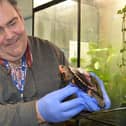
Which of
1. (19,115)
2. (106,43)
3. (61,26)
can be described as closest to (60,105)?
(19,115)

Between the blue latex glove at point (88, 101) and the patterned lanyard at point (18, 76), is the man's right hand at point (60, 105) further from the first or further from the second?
the patterned lanyard at point (18, 76)

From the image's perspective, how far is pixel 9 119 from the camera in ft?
2.82

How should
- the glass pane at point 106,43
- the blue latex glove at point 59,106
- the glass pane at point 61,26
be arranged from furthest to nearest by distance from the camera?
the glass pane at point 61,26, the glass pane at point 106,43, the blue latex glove at point 59,106

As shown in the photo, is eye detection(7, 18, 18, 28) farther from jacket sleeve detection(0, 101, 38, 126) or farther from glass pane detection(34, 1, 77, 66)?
glass pane detection(34, 1, 77, 66)

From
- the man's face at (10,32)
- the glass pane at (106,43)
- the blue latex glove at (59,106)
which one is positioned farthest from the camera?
the glass pane at (106,43)

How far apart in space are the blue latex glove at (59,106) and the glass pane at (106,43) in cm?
69

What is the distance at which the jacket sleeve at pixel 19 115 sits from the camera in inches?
33.2

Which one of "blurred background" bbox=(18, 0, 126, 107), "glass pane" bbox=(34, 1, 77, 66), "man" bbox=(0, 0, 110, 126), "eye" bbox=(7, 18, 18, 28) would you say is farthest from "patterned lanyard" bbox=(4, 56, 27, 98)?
"glass pane" bbox=(34, 1, 77, 66)

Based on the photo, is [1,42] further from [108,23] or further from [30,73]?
[108,23]

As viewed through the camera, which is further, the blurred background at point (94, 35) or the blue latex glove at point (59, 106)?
the blurred background at point (94, 35)

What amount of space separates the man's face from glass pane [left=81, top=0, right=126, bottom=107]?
708mm

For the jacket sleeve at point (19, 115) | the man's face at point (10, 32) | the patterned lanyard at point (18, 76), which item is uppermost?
the man's face at point (10, 32)

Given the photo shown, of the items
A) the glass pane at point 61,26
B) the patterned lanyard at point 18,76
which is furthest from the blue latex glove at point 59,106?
the glass pane at point 61,26

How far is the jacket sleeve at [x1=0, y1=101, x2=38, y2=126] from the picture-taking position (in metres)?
0.84
